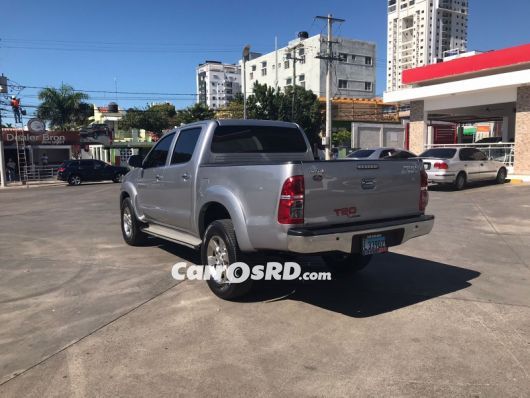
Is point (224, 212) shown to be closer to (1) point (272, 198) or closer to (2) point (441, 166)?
(1) point (272, 198)

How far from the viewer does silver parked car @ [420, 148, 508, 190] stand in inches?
663

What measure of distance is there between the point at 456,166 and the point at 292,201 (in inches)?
568

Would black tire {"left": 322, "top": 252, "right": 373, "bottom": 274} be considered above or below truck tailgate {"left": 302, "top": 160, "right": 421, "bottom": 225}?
below

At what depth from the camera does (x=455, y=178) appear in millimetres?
17031

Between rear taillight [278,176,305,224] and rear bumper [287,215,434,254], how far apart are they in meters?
0.11

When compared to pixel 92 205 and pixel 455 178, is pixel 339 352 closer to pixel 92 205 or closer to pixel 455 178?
pixel 92 205

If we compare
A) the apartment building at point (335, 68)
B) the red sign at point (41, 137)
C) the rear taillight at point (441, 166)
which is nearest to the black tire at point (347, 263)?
the rear taillight at point (441, 166)

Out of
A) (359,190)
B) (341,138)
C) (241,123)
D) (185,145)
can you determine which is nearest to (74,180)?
(341,138)

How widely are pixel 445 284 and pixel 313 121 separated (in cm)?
4009

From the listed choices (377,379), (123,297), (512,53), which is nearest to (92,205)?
(123,297)

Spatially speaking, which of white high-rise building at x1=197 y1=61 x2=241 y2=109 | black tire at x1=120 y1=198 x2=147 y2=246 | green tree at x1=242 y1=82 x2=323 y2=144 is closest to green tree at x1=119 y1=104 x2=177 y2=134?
green tree at x1=242 y1=82 x2=323 y2=144

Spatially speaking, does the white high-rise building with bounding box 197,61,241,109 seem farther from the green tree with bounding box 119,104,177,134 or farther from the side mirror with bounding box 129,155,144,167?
the side mirror with bounding box 129,155,144,167

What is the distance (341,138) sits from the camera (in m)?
46.3

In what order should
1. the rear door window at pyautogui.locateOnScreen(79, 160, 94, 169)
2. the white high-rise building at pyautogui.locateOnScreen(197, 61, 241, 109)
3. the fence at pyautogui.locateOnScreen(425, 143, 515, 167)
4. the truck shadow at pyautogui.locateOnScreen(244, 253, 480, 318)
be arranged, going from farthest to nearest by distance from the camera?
the white high-rise building at pyautogui.locateOnScreen(197, 61, 241, 109) < the rear door window at pyautogui.locateOnScreen(79, 160, 94, 169) < the fence at pyautogui.locateOnScreen(425, 143, 515, 167) < the truck shadow at pyautogui.locateOnScreen(244, 253, 480, 318)
